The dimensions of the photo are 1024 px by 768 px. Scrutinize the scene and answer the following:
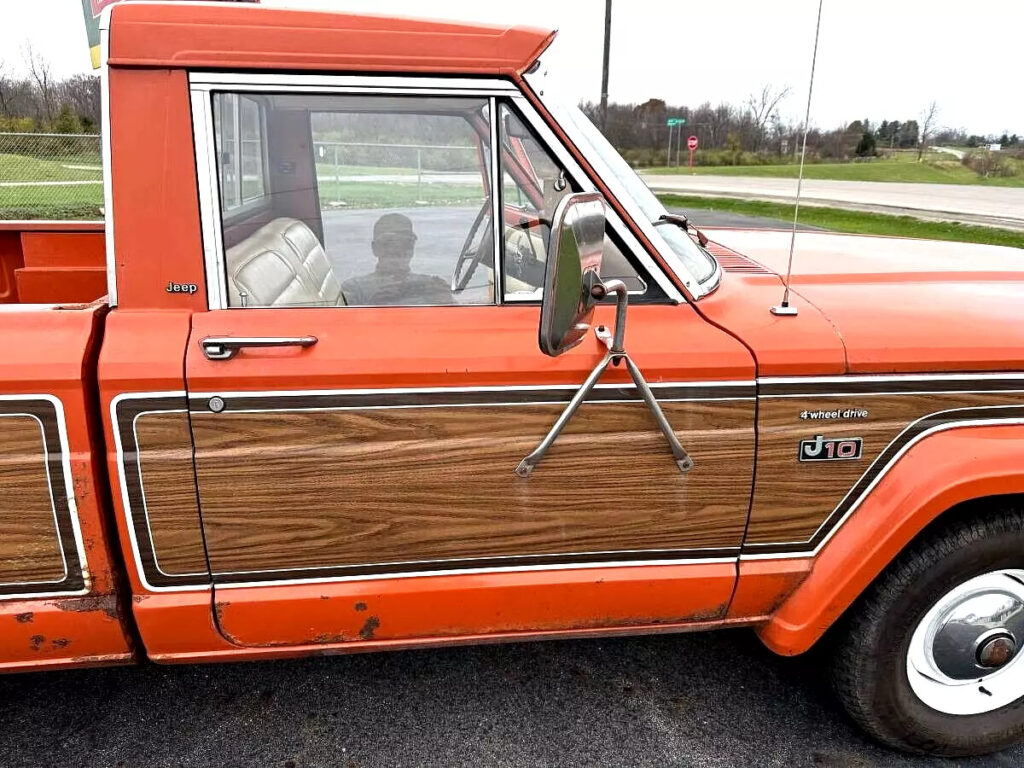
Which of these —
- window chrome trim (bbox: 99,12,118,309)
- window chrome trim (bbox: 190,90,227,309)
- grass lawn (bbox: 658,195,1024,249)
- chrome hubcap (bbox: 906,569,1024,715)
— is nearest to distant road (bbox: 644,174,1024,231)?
grass lawn (bbox: 658,195,1024,249)

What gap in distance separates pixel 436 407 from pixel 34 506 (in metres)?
0.98

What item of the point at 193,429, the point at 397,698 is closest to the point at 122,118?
the point at 193,429

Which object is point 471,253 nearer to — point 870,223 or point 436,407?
point 436,407

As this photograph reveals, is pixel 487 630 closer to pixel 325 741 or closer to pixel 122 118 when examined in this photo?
pixel 325 741

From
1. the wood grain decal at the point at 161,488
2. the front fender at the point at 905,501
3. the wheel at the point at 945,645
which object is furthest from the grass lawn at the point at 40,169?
the wheel at the point at 945,645

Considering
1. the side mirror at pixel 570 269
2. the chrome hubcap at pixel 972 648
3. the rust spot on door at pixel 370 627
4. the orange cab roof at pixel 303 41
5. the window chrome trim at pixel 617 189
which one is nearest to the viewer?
the side mirror at pixel 570 269

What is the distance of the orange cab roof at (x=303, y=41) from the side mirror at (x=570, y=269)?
1.71 feet

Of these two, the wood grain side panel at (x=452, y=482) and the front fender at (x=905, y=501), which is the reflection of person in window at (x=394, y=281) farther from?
the front fender at (x=905, y=501)

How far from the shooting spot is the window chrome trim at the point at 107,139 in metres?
1.74

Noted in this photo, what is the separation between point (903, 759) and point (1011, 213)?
56.9ft

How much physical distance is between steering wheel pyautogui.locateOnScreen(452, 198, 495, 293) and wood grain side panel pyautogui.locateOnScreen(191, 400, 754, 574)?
1.24 ft

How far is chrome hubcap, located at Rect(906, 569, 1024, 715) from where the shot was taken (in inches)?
84.6

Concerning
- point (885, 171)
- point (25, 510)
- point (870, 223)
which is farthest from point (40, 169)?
point (885, 171)

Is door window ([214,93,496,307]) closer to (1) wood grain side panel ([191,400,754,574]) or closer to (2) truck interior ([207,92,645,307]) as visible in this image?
(2) truck interior ([207,92,645,307])
